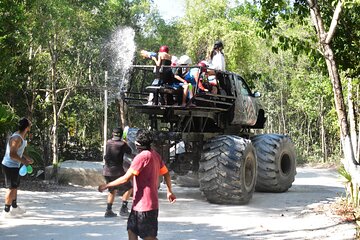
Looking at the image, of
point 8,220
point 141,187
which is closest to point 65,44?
point 8,220

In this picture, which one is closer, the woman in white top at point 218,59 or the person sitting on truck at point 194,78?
the person sitting on truck at point 194,78

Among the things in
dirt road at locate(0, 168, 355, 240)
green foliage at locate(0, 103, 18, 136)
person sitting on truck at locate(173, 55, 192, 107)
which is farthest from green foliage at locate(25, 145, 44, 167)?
person sitting on truck at locate(173, 55, 192, 107)

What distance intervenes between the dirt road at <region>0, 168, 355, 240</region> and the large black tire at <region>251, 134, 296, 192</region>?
72 cm

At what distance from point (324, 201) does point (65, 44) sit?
36.7 ft

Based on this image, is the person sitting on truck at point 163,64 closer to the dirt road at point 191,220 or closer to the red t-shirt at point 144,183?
the dirt road at point 191,220

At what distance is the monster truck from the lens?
9562 millimetres

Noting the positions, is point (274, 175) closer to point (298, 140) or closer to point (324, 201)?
point (324, 201)

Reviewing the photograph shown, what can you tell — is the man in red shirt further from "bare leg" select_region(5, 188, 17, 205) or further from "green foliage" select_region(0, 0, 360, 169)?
"green foliage" select_region(0, 0, 360, 169)

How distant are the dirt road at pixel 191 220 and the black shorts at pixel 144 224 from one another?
1.63 m

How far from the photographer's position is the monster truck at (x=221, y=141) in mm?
9562

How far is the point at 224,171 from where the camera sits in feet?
31.0

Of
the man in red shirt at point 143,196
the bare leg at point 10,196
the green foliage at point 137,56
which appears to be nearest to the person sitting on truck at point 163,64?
the green foliage at point 137,56

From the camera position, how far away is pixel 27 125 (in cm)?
808

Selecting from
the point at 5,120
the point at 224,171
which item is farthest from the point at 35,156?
the point at 224,171
